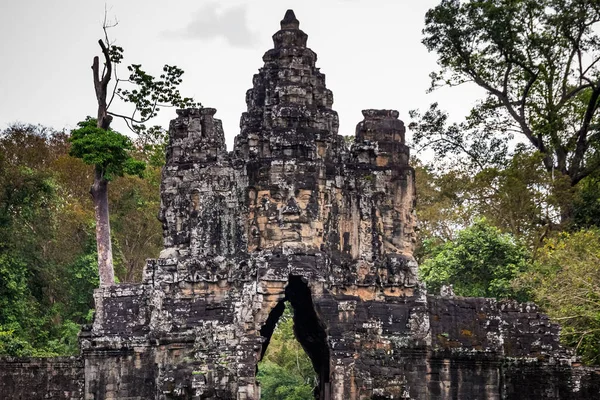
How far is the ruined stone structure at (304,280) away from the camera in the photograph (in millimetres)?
21297

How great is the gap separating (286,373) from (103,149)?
8836 millimetres

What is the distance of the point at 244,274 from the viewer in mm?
21828

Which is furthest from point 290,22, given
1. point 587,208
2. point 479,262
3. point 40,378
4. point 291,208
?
point 587,208

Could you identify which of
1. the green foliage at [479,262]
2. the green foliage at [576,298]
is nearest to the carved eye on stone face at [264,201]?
the green foliage at [576,298]

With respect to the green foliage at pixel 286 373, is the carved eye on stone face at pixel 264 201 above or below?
above

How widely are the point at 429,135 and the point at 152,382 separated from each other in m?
16.7

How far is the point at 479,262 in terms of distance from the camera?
31.7m

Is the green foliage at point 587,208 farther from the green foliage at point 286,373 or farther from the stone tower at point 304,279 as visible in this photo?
the stone tower at point 304,279

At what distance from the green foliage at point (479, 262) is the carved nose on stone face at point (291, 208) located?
10467 millimetres

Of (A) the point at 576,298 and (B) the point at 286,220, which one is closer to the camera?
(B) the point at 286,220

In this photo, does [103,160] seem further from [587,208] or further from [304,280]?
[587,208]

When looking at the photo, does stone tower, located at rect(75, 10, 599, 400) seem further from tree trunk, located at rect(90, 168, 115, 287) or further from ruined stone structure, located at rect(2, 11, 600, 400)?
tree trunk, located at rect(90, 168, 115, 287)

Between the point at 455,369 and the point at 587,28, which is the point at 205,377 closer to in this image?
the point at 455,369

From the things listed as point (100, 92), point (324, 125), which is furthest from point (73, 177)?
point (324, 125)
